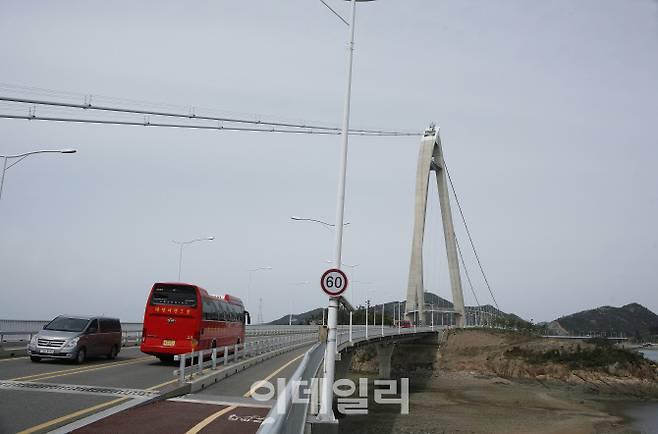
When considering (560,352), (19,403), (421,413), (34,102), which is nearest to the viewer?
(19,403)

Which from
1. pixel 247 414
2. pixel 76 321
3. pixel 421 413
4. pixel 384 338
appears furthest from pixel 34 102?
pixel 384 338

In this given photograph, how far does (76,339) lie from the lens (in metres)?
22.1

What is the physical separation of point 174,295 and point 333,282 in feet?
47.2

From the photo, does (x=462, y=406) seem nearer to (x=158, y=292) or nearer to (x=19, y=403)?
(x=158, y=292)

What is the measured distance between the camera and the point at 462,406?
4544 cm

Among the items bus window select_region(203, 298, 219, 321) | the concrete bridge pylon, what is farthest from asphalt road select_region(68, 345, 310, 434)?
the concrete bridge pylon

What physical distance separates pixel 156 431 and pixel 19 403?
3867 millimetres

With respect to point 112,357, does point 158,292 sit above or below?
above

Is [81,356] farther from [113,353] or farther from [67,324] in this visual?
[113,353]

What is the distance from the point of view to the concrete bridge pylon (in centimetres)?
7219

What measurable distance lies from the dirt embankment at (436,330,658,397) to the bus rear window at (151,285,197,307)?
174ft

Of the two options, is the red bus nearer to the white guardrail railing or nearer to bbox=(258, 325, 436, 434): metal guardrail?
the white guardrail railing

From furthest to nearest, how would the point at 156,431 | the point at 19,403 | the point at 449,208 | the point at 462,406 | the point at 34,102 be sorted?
the point at 449,208 < the point at 462,406 < the point at 34,102 < the point at 19,403 < the point at 156,431

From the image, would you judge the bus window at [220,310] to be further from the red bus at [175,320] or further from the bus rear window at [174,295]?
the bus rear window at [174,295]
